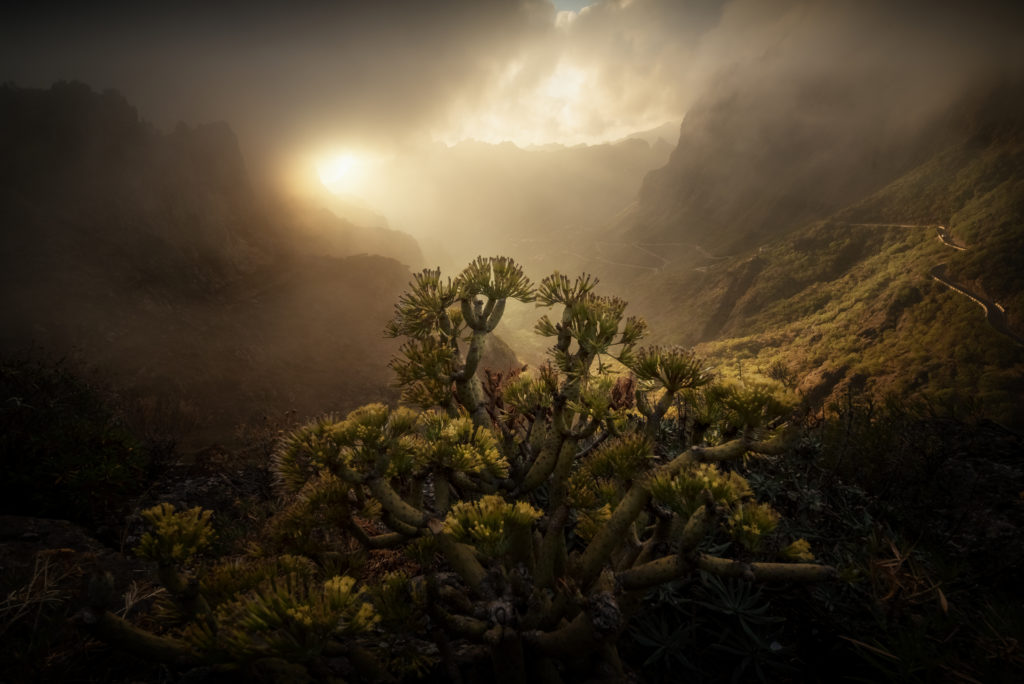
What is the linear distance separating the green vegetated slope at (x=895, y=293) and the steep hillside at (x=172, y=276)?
32139 mm

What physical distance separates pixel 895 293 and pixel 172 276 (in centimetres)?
8870

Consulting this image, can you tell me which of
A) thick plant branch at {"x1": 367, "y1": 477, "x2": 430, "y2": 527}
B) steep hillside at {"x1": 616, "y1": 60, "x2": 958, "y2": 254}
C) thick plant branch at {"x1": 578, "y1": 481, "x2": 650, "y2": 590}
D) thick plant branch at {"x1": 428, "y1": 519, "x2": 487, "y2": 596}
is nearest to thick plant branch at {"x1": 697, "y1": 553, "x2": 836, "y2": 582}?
thick plant branch at {"x1": 578, "y1": 481, "x2": 650, "y2": 590}

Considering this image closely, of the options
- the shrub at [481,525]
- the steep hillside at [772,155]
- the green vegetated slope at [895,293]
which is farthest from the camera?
the steep hillside at [772,155]

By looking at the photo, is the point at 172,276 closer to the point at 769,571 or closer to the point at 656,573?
the point at 656,573

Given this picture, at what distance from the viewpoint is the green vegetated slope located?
43.5 meters

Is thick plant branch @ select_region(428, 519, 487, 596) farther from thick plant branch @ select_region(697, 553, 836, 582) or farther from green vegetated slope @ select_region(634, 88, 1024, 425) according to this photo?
green vegetated slope @ select_region(634, 88, 1024, 425)

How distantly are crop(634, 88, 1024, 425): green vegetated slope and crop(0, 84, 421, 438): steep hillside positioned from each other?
3214cm

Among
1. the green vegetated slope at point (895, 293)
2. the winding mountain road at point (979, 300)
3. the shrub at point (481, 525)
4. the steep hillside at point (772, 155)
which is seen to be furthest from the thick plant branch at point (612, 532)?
the steep hillside at point (772, 155)

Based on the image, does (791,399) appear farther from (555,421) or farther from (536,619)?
(536,619)

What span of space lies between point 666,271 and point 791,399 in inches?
4526

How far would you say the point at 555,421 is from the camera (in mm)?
2496

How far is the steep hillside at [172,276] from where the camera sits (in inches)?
868

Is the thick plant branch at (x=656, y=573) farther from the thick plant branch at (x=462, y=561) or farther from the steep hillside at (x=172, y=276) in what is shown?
the steep hillside at (x=172, y=276)

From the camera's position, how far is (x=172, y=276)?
3106 centimetres
